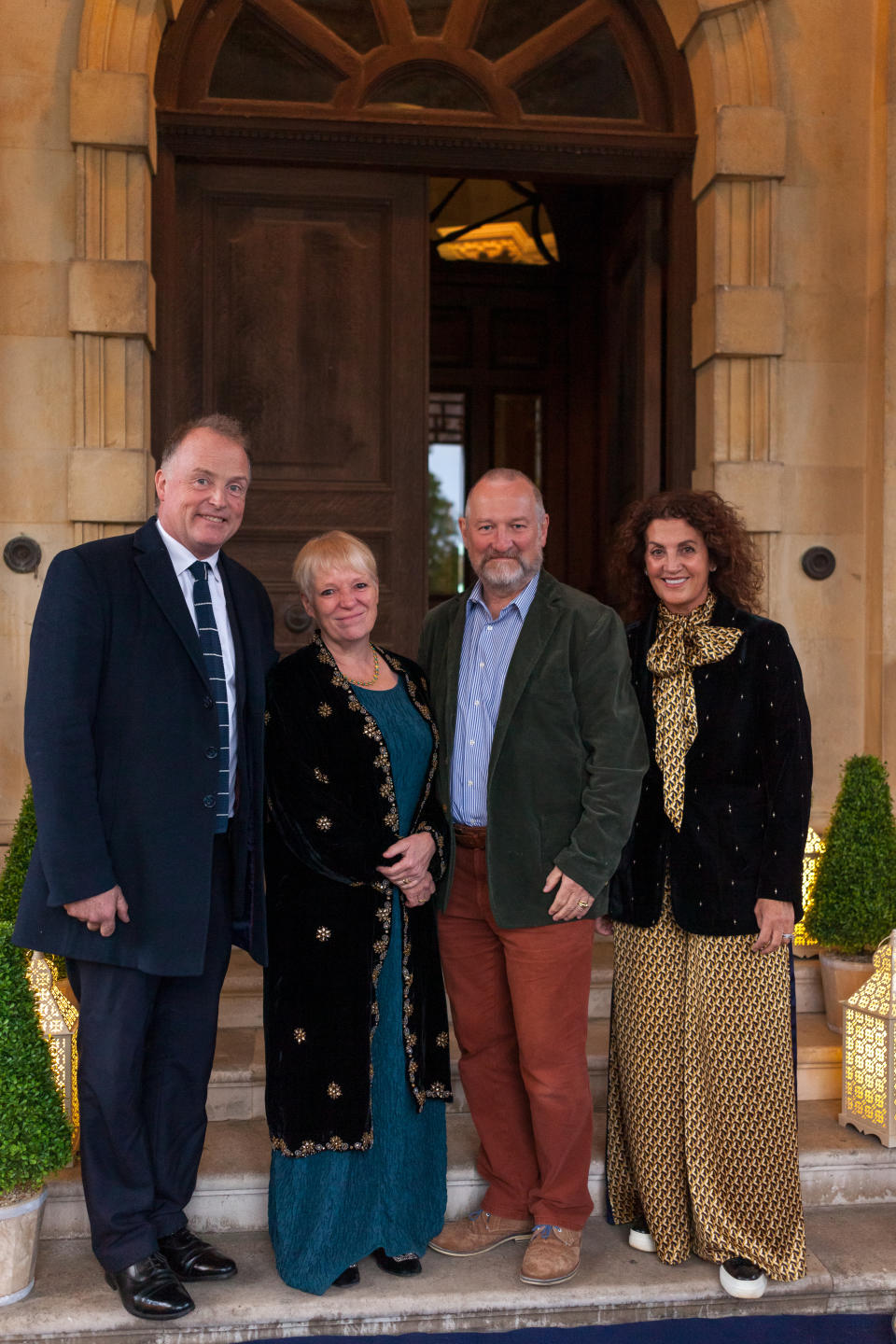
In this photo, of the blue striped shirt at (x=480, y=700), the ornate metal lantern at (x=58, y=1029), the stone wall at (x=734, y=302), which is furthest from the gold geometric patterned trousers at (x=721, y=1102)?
the stone wall at (x=734, y=302)

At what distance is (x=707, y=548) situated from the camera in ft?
10.3

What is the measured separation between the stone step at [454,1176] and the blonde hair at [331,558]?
1.64 metres

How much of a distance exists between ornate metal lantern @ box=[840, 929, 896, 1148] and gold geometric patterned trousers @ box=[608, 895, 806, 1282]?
63 cm

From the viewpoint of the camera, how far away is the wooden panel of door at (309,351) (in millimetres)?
4996

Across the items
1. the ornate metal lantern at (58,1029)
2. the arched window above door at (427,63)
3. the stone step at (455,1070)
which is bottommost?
the stone step at (455,1070)

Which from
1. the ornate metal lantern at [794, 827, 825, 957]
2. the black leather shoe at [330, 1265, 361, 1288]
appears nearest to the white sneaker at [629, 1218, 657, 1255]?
the black leather shoe at [330, 1265, 361, 1288]

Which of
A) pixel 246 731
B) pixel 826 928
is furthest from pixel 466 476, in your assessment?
pixel 246 731

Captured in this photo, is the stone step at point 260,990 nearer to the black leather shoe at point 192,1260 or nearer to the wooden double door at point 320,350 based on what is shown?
the black leather shoe at point 192,1260

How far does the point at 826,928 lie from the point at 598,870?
63.1 inches

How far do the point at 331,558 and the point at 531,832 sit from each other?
830mm

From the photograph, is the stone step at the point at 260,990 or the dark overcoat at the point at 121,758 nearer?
the dark overcoat at the point at 121,758

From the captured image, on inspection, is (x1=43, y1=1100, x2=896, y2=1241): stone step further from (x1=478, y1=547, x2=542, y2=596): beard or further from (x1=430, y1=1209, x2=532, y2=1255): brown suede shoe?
(x1=478, y1=547, x2=542, y2=596): beard

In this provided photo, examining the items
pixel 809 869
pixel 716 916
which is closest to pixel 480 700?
pixel 716 916

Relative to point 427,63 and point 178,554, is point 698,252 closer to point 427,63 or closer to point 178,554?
point 427,63
